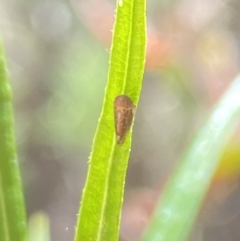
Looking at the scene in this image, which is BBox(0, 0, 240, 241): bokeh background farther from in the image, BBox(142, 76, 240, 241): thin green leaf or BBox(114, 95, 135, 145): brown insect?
BBox(114, 95, 135, 145): brown insect

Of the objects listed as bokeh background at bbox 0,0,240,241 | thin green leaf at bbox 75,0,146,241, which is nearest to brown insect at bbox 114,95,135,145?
thin green leaf at bbox 75,0,146,241

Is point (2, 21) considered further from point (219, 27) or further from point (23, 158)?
point (219, 27)

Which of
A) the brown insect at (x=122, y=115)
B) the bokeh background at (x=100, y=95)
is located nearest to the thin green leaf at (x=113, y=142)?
the brown insect at (x=122, y=115)

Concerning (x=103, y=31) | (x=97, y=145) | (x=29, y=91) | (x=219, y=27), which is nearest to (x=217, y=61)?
(x=219, y=27)

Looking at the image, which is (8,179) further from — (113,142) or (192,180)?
(192,180)

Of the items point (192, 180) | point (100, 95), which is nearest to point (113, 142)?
point (192, 180)

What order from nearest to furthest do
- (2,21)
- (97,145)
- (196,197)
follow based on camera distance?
(97,145), (196,197), (2,21)
